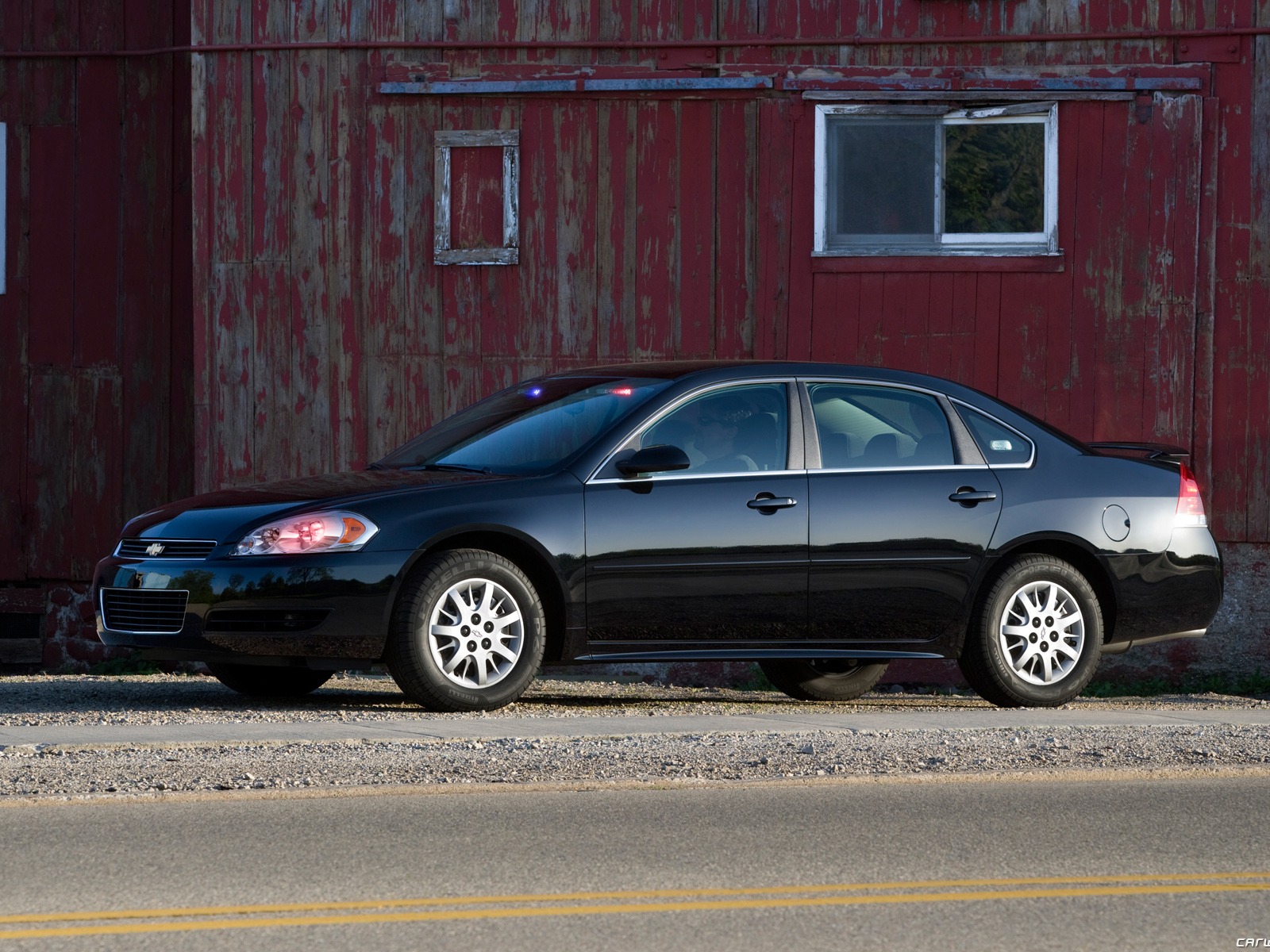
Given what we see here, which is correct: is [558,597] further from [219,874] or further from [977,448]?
[219,874]

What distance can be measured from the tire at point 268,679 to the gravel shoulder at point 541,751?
9 centimetres

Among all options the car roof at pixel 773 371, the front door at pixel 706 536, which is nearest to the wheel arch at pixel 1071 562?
the car roof at pixel 773 371

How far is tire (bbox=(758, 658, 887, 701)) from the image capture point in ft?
32.5

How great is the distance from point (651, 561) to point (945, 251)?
19.1 ft

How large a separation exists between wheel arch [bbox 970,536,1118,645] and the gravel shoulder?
505mm

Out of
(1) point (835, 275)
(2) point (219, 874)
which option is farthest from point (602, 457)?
(1) point (835, 275)

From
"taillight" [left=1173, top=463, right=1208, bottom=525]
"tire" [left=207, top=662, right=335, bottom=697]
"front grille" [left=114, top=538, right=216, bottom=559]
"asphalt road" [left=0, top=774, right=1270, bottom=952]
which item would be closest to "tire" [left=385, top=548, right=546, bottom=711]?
"front grille" [left=114, top=538, right=216, bottom=559]

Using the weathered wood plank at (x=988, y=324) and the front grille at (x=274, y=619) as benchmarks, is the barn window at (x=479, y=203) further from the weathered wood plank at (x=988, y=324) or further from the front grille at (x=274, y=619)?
the front grille at (x=274, y=619)

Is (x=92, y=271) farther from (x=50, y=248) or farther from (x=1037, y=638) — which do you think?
(x=1037, y=638)

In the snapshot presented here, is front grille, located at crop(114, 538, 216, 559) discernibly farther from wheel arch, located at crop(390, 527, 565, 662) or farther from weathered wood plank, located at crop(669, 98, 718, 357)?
weathered wood plank, located at crop(669, 98, 718, 357)

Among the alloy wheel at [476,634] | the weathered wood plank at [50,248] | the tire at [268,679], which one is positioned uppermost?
the weathered wood plank at [50,248]

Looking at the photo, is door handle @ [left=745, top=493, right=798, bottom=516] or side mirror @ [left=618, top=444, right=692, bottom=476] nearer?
side mirror @ [left=618, top=444, right=692, bottom=476]

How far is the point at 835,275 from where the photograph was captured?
13453mm

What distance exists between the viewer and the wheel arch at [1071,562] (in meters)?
9.04
